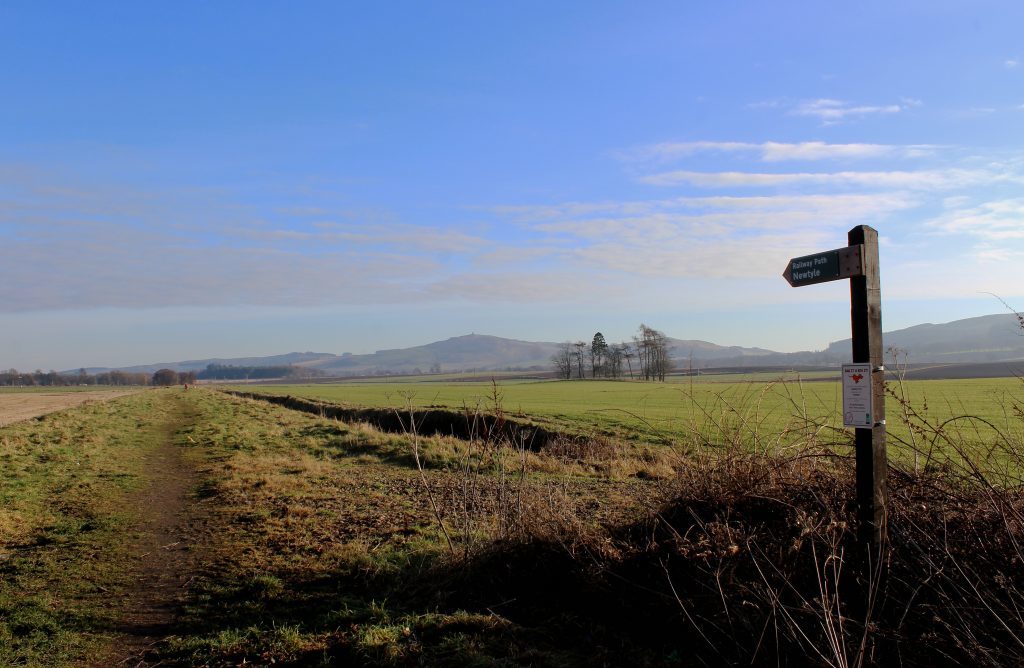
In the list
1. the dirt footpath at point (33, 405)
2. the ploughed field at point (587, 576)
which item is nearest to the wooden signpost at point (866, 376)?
the ploughed field at point (587, 576)

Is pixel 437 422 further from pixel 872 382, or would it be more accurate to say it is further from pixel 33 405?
pixel 33 405

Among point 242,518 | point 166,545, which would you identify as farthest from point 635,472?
point 166,545

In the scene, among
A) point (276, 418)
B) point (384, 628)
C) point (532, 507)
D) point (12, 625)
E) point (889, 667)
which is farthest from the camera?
point (276, 418)

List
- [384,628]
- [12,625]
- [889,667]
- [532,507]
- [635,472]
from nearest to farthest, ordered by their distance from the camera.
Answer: [889,667] < [384,628] < [12,625] < [532,507] < [635,472]

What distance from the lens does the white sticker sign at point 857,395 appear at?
4500mm

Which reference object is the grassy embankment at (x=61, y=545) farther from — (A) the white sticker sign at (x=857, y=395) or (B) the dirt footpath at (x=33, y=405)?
(B) the dirt footpath at (x=33, y=405)

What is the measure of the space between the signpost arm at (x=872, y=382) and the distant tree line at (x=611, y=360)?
85.4 m

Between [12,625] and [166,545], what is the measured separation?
2832 millimetres

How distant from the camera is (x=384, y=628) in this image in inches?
211

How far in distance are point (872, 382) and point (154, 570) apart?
7.66 m

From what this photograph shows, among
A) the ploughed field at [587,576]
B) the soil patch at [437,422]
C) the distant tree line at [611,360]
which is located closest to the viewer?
the ploughed field at [587,576]

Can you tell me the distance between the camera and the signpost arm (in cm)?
455

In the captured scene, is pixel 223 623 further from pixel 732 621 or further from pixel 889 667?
pixel 889 667

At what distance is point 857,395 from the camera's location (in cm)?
456
